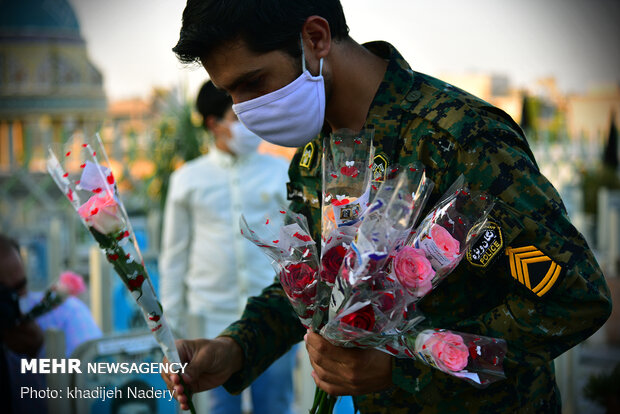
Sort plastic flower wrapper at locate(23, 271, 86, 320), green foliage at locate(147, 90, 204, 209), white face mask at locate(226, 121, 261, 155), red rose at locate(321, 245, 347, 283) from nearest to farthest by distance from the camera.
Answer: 1. red rose at locate(321, 245, 347, 283)
2. plastic flower wrapper at locate(23, 271, 86, 320)
3. white face mask at locate(226, 121, 261, 155)
4. green foliage at locate(147, 90, 204, 209)

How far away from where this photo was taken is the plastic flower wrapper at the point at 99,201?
1.28 m

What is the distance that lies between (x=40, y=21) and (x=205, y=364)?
18.2 metres

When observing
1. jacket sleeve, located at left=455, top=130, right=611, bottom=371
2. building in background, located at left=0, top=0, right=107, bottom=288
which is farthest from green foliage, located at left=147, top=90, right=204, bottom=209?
building in background, located at left=0, top=0, right=107, bottom=288

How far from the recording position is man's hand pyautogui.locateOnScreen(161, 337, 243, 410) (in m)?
1.44

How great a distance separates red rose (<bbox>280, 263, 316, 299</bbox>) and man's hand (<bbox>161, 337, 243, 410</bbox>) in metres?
0.38

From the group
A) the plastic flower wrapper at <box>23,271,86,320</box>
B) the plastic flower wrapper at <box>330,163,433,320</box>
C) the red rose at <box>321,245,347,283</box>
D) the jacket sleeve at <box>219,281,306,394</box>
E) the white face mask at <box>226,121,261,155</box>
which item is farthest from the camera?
the white face mask at <box>226,121,261,155</box>

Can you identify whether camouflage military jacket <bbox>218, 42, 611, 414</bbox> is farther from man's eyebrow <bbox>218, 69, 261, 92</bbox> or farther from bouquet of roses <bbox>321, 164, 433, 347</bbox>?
man's eyebrow <bbox>218, 69, 261, 92</bbox>

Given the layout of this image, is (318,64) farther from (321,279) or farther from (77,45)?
(77,45)

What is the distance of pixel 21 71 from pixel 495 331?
18.4 meters

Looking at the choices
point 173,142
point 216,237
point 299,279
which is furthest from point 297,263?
point 173,142

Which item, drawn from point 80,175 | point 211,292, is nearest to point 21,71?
point 211,292

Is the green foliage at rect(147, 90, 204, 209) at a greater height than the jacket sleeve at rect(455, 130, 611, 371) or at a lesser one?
lesser

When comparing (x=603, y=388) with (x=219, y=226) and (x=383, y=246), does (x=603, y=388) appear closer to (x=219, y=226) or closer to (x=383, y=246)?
(x=219, y=226)

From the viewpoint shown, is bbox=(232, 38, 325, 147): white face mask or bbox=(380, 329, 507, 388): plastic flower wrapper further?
bbox=(232, 38, 325, 147): white face mask
